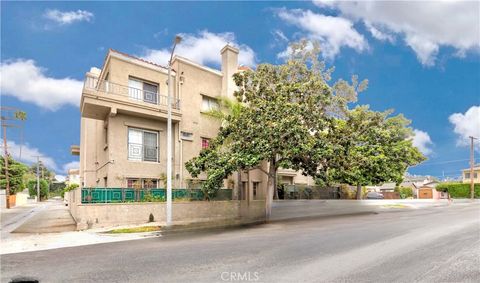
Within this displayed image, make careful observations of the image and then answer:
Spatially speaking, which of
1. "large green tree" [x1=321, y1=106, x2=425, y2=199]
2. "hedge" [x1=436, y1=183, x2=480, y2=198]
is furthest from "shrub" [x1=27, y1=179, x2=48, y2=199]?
"hedge" [x1=436, y1=183, x2=480, y2=198]

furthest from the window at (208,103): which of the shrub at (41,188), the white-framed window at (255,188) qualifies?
the shrub at (41,188)

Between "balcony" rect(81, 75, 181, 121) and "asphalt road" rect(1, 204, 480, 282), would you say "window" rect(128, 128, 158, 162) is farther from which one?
"asphalt road" rect(1, 204, 480, 282)

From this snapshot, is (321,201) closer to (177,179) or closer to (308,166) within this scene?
(308,166)

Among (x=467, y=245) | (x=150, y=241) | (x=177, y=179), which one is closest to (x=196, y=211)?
(x=177, y=179)

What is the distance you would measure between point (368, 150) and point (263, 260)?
1942 centimetres

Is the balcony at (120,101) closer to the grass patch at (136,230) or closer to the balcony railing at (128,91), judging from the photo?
the balcony railing at (128,91)

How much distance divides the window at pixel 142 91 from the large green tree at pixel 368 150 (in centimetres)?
1132

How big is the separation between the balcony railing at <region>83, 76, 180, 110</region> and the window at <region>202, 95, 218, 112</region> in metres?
2.51

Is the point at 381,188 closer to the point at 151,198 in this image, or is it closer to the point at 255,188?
the point at 255,188

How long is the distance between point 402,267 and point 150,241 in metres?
8.18

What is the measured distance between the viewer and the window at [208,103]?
2367 cm

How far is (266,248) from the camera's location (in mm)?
10008

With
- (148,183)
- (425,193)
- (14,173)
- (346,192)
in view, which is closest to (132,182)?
(148,183)

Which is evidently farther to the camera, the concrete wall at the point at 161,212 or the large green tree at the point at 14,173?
the large green tree at the point at 14,173
